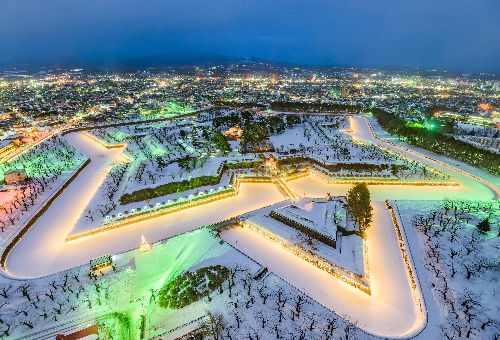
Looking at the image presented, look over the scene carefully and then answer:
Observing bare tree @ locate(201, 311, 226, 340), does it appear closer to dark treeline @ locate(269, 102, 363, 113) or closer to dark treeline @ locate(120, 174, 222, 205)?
dark treeline @ locate(120, 174, 222, 205)

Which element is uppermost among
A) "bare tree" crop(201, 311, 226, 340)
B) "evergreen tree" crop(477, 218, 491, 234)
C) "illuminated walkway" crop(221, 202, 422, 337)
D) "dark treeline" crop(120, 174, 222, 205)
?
"evergreen tree" crop(477, 218, 491, 234)

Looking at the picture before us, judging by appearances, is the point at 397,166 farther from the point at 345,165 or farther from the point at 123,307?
the point at 123,307

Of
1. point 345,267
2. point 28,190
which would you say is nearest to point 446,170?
point 345,267

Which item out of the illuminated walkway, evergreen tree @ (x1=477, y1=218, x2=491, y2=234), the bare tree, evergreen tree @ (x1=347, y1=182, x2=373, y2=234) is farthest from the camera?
evergreen tree @ (x1=347, y1=182, x2=373, y2=234)

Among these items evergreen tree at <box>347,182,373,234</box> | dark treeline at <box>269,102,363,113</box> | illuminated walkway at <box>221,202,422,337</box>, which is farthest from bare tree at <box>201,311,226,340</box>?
dark treeline at <box>269,102,363,113</box>

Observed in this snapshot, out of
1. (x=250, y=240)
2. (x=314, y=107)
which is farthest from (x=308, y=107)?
(x=250, y=240)
